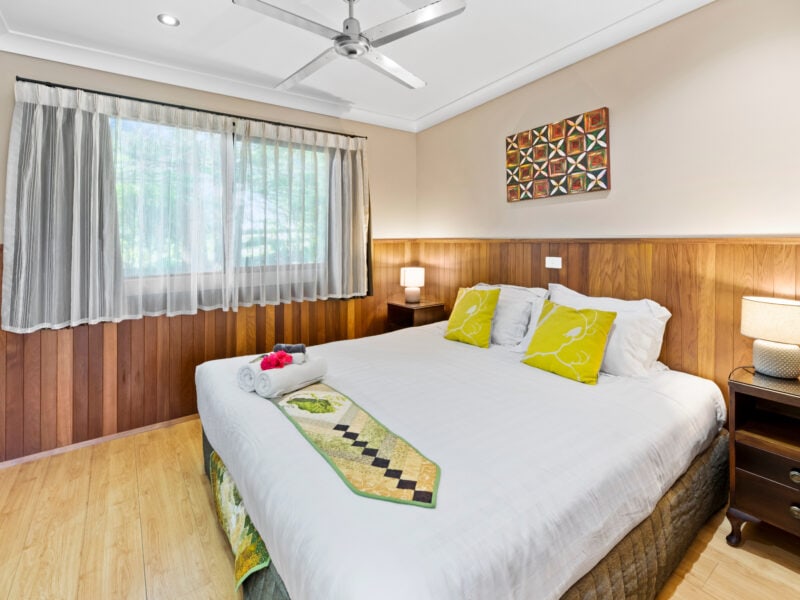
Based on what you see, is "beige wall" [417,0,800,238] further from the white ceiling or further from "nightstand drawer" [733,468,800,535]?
"nightstand drawer" [733,468,800,535]

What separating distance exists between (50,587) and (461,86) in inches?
150

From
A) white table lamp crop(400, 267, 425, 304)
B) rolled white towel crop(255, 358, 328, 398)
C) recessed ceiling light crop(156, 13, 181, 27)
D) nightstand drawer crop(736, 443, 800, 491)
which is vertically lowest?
nightstand drawer crop(736, 443, 800, 491)

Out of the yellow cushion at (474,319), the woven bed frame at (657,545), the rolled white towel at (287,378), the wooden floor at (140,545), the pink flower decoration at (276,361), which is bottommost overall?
the wooden floor at (140,545)

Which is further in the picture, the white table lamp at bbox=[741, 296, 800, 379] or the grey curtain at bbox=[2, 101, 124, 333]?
the grey curtain at bbox=[2, 101, 124, 333]

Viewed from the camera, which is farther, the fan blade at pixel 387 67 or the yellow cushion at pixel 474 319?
the yellow cushion at pixel 474 319

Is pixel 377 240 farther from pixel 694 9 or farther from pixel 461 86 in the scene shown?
pixel 694 9

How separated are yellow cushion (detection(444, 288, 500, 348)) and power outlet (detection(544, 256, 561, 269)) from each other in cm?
41

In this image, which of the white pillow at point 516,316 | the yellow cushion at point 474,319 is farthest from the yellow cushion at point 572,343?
the yellow cushion at point 474,319

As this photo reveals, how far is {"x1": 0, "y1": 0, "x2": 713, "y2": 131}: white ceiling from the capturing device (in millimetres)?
2223

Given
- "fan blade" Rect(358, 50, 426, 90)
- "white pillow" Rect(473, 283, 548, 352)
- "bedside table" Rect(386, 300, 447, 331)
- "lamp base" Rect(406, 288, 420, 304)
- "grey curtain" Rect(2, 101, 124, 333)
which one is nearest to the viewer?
"fan blade" Rect(358, 50, 426, 90)

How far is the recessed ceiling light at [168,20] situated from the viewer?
230 centimetres

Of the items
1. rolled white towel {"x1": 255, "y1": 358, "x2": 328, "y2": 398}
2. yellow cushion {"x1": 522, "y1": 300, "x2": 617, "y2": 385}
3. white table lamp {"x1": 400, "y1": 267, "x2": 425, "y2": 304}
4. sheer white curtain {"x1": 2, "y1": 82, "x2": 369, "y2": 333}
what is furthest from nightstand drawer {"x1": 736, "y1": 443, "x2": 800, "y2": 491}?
sheer white curtain {"x1": 2, "y1": 82, "x2": 369, "y2": 333}

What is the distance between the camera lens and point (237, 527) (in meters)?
1.60

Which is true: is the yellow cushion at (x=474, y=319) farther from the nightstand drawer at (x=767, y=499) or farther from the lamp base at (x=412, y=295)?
the nightstand drawer at (x=767, y=499)
